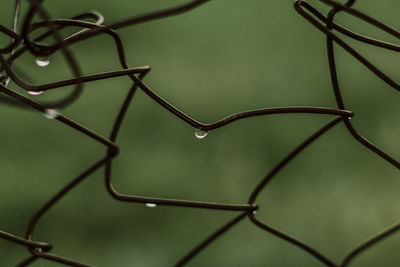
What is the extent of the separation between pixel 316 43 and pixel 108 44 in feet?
2.17

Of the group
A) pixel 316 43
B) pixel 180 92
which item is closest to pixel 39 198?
pixel 180 92

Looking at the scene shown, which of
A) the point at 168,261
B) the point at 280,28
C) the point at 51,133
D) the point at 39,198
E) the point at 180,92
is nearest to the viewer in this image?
the point at 168,261

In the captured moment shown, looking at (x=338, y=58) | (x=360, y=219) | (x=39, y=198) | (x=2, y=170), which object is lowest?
(x=360, y=219)

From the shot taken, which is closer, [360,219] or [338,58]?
[360,219]

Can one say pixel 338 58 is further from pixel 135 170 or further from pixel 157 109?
pixel 135 170

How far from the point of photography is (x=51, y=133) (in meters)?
1.74

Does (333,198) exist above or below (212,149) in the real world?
below

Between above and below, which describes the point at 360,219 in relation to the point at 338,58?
below

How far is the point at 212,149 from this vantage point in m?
1.71

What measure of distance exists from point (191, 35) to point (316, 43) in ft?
1.31

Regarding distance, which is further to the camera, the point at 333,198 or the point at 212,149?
the point at 212,149

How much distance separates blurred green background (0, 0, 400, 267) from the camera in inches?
59.5

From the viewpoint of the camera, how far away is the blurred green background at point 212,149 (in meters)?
1.51

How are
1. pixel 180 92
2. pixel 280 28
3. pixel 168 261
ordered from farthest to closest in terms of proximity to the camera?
1. pixel 280 28
2. pixel 180 92
3. pixel 168 261
